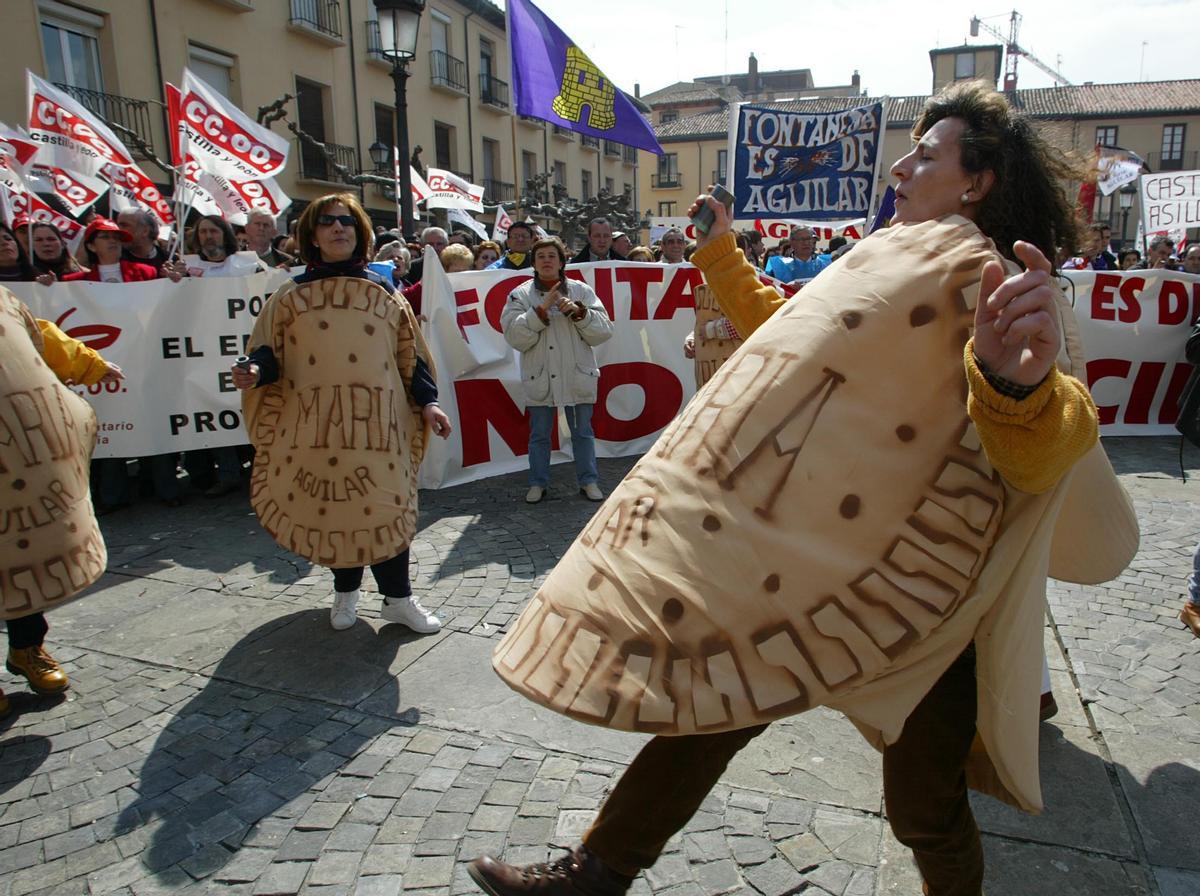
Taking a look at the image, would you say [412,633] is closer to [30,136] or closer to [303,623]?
[303,623]

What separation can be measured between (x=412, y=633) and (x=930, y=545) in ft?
9.21

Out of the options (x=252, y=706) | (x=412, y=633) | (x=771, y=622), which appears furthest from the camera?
(x=412, y=633)

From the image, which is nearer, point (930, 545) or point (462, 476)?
point (930, 545)

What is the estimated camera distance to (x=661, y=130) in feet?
182

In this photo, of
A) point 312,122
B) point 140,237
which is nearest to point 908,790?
point 140,237

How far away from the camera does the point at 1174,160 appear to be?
45.2m

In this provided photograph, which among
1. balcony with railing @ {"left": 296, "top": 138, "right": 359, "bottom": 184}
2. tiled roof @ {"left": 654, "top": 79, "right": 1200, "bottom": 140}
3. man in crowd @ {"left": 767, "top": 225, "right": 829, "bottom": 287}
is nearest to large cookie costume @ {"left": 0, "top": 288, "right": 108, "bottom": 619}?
man in crowd @ {"left": 767, "top": 225, "right": 829, "bottom": 287}

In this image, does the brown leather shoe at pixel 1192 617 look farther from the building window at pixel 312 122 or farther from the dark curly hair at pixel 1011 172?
the building window at pixel 312 122

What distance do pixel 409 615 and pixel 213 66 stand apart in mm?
18353

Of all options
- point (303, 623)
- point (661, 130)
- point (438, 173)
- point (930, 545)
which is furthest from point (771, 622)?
point (661, 130)

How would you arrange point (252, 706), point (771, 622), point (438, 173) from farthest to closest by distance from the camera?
point (438, 173)
point (252, 706)
point (771, 622)

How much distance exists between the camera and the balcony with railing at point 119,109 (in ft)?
49.5

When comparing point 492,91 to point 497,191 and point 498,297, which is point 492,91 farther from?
point 498,297

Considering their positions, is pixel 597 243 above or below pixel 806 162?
below
